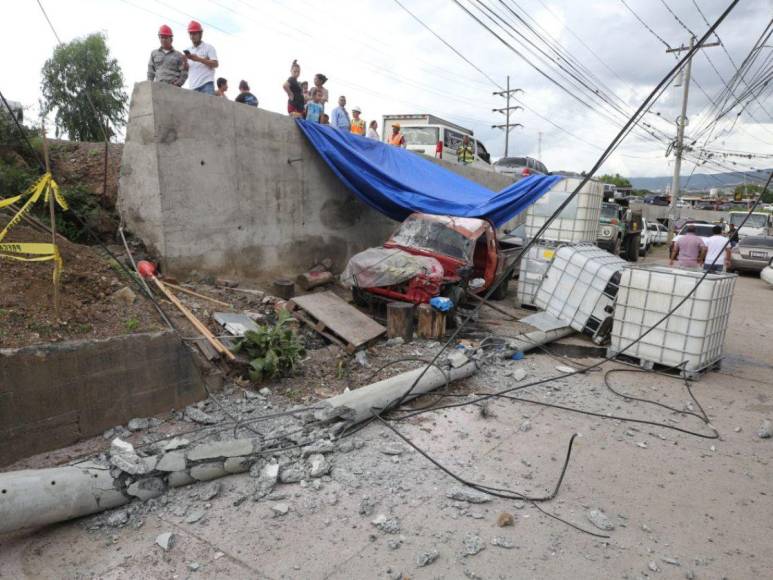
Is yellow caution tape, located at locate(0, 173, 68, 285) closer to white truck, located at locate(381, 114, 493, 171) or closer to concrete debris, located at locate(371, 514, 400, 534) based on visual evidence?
concrete debris, located at locate(371, 514, 400, 534)

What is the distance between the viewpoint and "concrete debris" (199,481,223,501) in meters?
3.29

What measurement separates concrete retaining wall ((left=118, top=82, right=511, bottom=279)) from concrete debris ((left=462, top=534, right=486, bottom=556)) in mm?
4920

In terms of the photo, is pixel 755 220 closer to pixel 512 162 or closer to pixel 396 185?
pixel 512 162

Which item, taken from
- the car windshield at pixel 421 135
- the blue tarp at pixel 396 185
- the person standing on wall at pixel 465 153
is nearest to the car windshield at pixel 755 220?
the person standing on wall at pixel 465 153

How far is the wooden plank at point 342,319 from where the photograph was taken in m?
6.35

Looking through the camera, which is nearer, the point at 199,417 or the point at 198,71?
the point at 199,417

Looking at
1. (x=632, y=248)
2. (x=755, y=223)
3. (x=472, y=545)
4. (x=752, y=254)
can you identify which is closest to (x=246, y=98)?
(x=472, y=545)

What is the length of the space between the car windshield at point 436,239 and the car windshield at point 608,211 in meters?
9.35

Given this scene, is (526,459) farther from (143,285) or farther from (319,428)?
(143,285)

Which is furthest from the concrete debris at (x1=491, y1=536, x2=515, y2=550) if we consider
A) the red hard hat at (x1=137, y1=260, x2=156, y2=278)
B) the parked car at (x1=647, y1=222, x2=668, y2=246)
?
the parked car at (x1=647, y1=222, x2=668, y2=246)

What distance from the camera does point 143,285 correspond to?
17.5 ft

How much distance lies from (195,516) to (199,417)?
1327 mm

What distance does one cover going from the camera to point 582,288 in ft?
25.8

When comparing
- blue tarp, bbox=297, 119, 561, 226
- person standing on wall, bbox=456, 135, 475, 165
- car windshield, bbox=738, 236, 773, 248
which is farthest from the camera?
car windshield, bbox=738, 236, 773, 248
